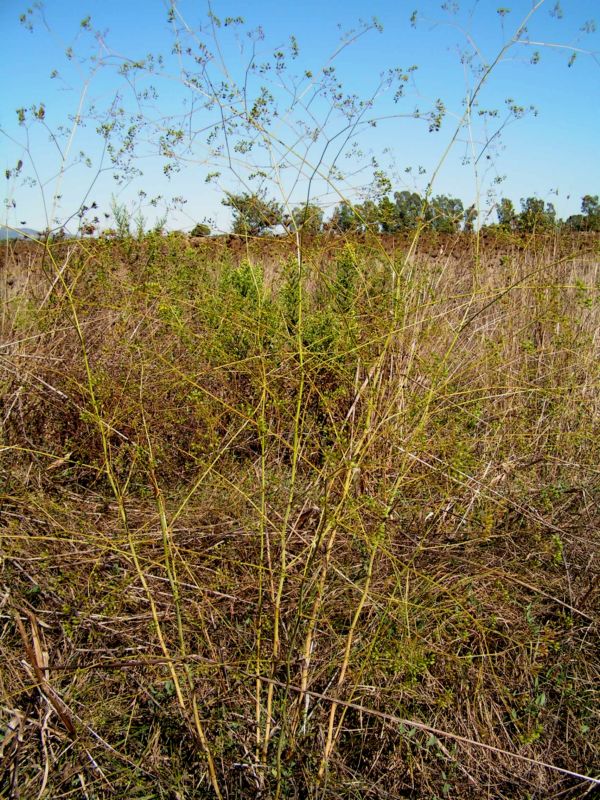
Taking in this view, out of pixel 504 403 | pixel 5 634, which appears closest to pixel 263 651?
pixel 5 634

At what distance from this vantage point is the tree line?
6.66 feet

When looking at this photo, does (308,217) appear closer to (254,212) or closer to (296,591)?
(254,212)

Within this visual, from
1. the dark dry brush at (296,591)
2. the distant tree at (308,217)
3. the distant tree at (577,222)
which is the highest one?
the distant tree at (577,222)

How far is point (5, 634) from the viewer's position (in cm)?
204

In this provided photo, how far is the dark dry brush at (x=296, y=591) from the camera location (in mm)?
1668

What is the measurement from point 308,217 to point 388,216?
0.60 meters

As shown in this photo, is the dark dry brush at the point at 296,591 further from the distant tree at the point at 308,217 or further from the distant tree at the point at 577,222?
the distant tree at the point at 577,222

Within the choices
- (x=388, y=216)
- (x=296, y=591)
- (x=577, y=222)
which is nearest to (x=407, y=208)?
(x=388, y=216)


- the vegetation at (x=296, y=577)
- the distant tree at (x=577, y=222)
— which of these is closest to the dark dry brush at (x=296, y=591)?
the vegetation at (x=296, y=577)

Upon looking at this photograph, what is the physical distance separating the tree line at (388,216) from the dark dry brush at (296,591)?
21 cm

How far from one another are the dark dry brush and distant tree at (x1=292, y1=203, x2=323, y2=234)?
135mm

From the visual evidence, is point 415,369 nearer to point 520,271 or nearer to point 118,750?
point 520,271

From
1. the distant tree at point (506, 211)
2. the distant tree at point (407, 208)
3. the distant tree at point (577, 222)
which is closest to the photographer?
the distant tree at point (407, 208)

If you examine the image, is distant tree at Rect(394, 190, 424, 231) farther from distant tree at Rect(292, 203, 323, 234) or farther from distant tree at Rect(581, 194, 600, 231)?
distant tree at Rect(581, 194, 600, 231)
